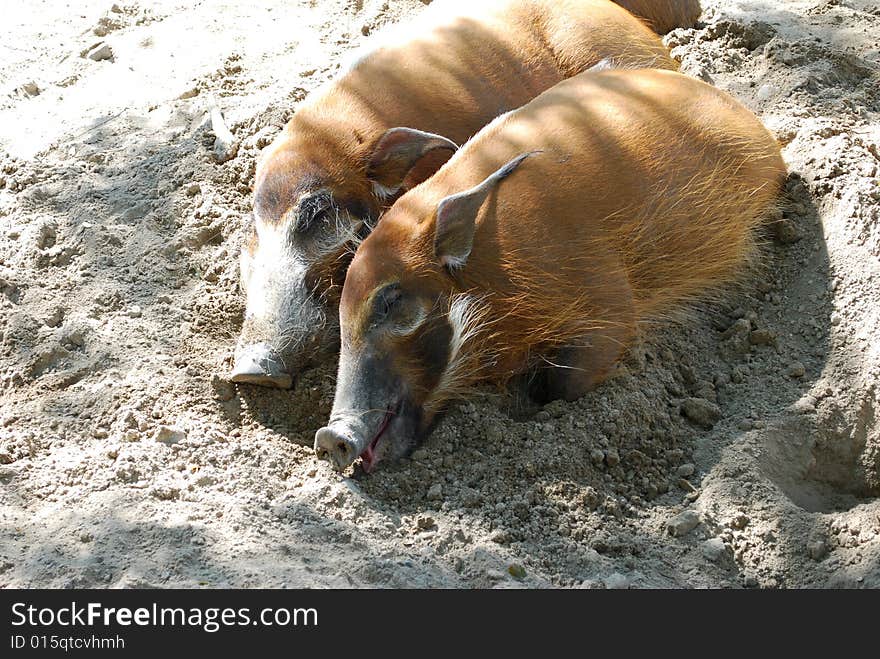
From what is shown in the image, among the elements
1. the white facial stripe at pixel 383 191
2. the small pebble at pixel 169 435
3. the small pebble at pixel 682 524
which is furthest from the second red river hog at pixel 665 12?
the small pebble at pixel 169 435

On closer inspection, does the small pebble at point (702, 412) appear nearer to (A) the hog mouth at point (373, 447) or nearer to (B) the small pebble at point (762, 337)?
(B) the small pebble at point (762, 337)

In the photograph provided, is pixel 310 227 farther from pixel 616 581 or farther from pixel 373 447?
pixel 616 581

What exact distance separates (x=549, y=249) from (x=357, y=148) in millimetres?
1045

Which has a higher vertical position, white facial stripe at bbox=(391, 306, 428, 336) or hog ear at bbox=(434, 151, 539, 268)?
hog ear at bbox=(434, 151, 539, 268)

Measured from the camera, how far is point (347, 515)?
369 centimetres

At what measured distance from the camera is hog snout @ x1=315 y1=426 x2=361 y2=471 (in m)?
3.84

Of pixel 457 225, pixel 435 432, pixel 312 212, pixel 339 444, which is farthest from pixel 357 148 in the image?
pixel 339 444

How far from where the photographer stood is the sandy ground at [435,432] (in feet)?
11.6

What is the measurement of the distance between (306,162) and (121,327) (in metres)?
1.04

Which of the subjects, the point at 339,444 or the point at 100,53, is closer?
the point at 339,444

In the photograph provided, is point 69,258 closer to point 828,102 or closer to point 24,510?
point 24,510

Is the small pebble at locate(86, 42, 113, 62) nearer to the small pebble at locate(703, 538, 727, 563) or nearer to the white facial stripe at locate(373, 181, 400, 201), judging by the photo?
the white facial stripe at locate(373, 181, 400, 201)

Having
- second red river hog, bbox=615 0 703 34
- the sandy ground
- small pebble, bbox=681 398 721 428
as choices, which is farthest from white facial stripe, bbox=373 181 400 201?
second red river hog, bbox=615 0 703 34

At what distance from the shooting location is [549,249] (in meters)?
4.19
